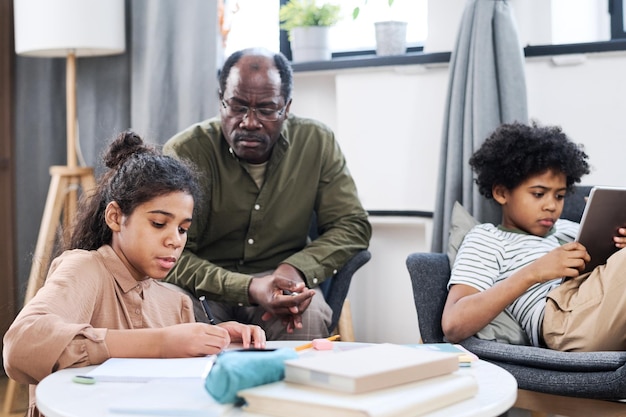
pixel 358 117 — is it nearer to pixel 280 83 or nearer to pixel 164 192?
pixel 280 83

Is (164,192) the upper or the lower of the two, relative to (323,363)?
upper

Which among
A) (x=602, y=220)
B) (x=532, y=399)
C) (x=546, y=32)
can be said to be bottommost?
(x=532, y=399)

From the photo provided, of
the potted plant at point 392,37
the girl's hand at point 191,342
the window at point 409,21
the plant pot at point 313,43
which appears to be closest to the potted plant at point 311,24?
the plant pot at point 313,43

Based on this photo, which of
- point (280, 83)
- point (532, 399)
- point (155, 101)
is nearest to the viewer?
point (532, 399)

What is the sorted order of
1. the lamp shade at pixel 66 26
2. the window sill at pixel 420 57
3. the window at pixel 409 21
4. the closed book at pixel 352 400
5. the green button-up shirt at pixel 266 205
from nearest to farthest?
the closed book at pixel 352 400, the green button-up shirt at pixel 266 205, the window sill at pixel 420 57, the window at pixel 409 21, the lamp shade at pixel 66 26

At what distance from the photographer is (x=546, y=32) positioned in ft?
9.16

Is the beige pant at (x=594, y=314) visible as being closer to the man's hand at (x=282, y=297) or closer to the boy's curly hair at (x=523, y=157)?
the boy's curly hair at (x=523, y=157)

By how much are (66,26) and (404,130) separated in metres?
1.24

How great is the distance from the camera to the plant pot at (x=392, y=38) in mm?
3068

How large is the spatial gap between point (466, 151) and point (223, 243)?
789 mm

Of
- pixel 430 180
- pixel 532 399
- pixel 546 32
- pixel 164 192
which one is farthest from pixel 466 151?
pixel 164 192

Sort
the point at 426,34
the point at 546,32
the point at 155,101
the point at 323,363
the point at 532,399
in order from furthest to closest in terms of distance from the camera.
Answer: the point at 155,101 → the point at 426,34 → the point at 546,32 → the point at 532,399 → the point at 323,363

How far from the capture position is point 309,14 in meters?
3.21

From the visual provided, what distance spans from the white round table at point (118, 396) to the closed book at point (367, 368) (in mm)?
53
